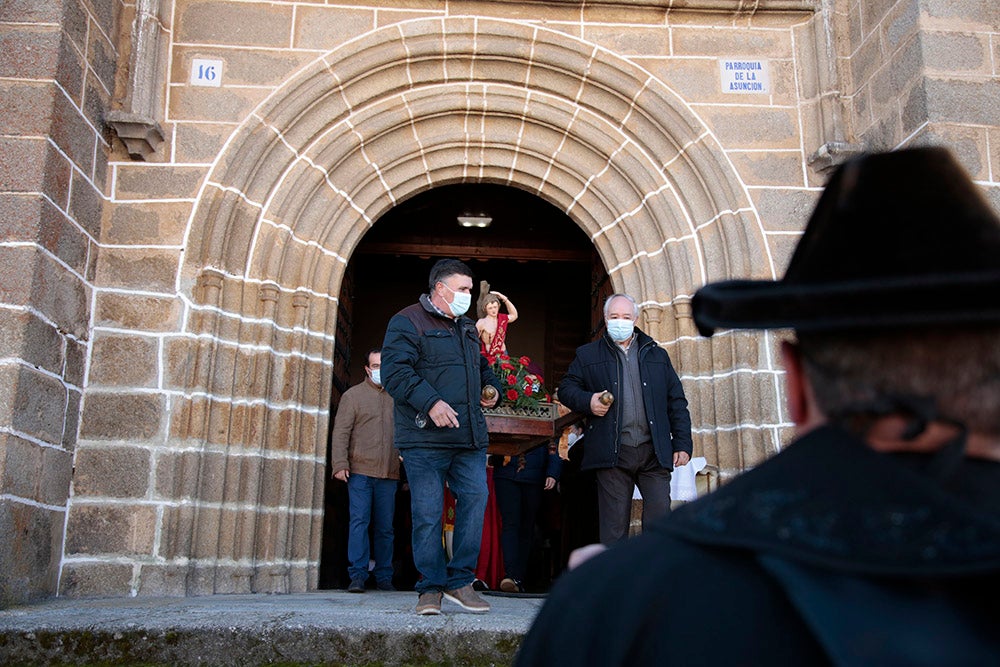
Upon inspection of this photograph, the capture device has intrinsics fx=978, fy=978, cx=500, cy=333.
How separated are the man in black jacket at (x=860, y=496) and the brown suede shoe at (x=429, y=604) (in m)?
3.23

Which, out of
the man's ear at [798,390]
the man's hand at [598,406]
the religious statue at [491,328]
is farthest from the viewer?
the religious statue at [491,328]

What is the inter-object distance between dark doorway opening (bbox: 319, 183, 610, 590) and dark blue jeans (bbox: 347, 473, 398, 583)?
121cm

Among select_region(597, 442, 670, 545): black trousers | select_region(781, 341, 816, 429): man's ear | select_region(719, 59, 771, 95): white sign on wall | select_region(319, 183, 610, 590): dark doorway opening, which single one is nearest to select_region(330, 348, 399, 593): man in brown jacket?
select_region(319, 183, 610, 590): dark doorway opening

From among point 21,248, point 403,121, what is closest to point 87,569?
point 21,248

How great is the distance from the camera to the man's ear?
1072mm

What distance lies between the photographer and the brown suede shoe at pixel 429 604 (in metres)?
4.15

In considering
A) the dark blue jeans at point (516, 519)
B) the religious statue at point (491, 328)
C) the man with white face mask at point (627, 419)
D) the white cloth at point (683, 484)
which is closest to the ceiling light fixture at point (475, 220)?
the religious statue at point (491, 328)

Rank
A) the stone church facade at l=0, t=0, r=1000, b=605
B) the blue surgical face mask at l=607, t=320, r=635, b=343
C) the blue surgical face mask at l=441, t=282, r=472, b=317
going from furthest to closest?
the stone church facade at l=0, t=0, r=1000, b=605 < the blue surgical face mask at l=607, t=320, r=635, b=343 < the blue surgical face mask at l=441, t=282, r=472, b=317

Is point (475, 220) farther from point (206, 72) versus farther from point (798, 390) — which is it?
point (798, 390)

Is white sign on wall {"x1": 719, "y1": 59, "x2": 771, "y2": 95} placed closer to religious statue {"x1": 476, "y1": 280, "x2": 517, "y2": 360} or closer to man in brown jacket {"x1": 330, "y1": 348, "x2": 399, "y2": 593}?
religious statue {"x1": 476, "y1": 280, "x2": 517, "y2": 360}

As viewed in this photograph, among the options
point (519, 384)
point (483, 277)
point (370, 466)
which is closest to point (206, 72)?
point (370, 466)

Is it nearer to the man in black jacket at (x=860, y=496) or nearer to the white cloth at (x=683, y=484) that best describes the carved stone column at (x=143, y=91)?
the white cloth at (x=683, y=484)

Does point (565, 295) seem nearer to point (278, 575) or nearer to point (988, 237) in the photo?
point (278, 575)

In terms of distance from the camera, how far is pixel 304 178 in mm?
6559
